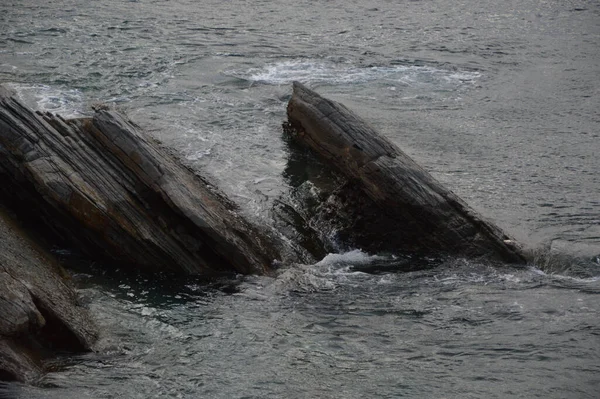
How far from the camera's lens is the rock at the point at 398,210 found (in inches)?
485

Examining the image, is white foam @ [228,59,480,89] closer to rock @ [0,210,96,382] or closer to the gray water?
the gray water

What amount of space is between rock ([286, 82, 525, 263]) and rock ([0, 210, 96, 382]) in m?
4.24

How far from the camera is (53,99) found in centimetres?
1727

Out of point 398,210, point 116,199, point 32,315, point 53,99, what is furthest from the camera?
point 53,99

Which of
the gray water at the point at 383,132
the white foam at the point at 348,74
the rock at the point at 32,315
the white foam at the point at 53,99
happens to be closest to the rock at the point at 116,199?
the gray water at the point at 383,132

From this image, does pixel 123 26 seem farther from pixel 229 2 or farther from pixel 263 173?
pixel 263 173

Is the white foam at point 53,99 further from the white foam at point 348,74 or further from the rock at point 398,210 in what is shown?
the rock at point 398,210

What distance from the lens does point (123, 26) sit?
22.7 m

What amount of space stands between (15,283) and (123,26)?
14.1 meters

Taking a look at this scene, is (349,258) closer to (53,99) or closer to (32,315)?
(32,315)

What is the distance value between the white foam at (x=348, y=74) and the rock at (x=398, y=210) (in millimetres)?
6327

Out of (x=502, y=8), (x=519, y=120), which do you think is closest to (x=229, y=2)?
(x=502, y=8)

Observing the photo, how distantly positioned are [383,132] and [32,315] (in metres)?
9.19

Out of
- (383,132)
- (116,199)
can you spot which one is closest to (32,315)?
(116,199)
